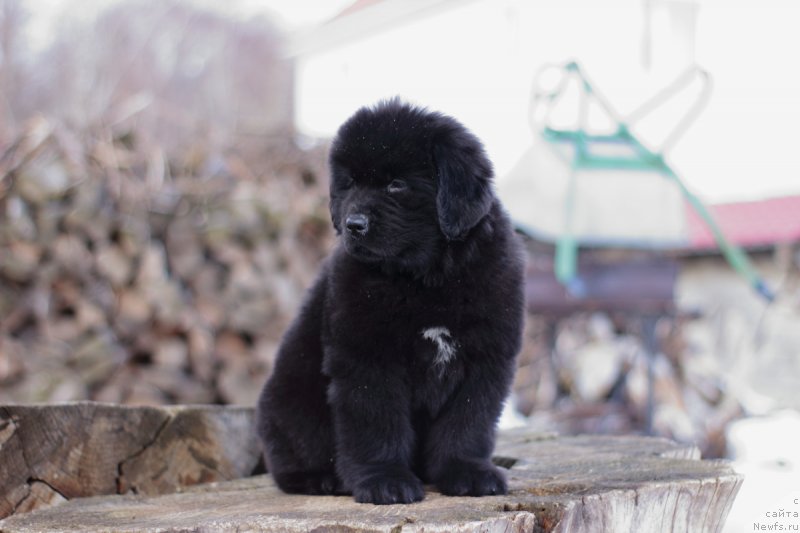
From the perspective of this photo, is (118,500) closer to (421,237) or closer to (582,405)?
(421,237)

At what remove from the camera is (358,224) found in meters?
1.97

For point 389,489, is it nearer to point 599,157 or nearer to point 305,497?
point 305,497

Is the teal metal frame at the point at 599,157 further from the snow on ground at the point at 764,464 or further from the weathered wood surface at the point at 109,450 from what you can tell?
the weathered wood surface at the point at 109,450

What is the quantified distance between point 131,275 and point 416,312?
274 centimetres

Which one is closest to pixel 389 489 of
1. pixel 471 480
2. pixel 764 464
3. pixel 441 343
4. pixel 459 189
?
pixel 471 480

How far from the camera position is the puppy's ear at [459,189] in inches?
78.7

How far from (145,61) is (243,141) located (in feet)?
55.7

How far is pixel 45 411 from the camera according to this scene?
2139mm

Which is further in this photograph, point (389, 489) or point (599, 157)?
point (599, 157)

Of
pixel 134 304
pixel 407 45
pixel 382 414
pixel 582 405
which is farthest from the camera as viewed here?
pixel 407 45

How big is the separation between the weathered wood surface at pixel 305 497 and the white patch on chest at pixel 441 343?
0.31 meters

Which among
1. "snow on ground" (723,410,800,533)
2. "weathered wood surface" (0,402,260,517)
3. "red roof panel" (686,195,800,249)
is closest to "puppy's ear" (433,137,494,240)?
"weathered wood surface" (0,402,260,517)

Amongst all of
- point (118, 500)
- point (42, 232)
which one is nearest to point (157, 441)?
point (118, 500)

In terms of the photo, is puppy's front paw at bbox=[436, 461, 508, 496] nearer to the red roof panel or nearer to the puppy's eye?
the puppy's eye
